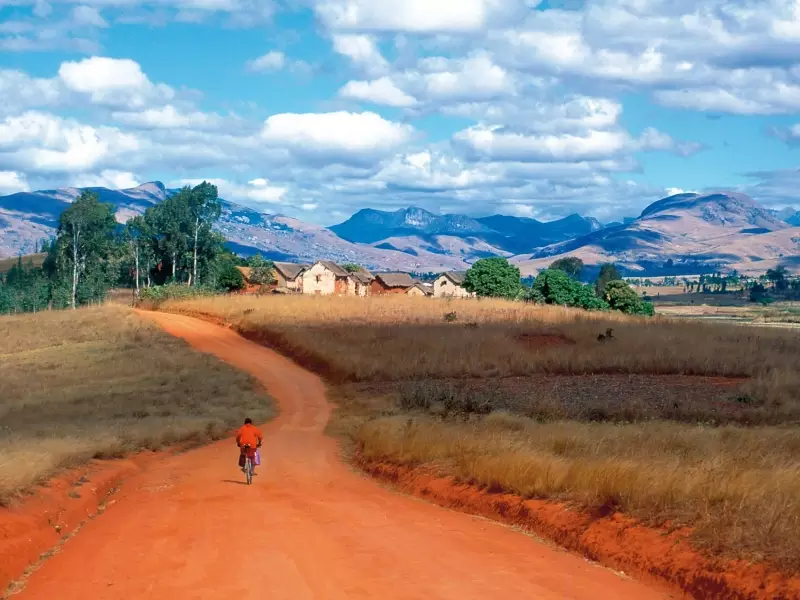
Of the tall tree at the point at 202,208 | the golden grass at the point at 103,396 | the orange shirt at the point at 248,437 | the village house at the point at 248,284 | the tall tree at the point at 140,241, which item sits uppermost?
the tall tree at the point at 202,208

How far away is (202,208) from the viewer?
86750 millimetres

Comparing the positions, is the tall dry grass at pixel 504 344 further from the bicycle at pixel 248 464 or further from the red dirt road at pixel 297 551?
the red dirt road at pixel 297 551

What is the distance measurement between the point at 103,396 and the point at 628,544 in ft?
75.1

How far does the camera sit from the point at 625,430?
60.4ft

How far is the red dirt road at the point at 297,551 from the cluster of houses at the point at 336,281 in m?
100

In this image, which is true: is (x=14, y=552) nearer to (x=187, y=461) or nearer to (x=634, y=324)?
(x=187, y=461)

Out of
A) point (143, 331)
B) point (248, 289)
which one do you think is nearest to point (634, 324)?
point (143, 331)

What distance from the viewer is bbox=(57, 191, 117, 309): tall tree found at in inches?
3401

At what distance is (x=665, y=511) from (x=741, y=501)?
83 cm

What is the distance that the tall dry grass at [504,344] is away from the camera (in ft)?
114

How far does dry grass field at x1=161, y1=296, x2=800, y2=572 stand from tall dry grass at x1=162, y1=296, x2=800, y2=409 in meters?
0.10

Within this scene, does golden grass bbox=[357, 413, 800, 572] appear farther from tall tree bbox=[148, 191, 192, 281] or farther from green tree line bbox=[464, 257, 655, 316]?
green tree line bbox=[464, 257, 655, 316]

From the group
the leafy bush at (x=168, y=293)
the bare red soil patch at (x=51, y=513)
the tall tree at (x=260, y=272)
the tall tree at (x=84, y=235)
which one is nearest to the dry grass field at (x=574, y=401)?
the bare red soil patch at (x=51, y=513)

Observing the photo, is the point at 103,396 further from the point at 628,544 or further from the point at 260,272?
the point at 260,272
